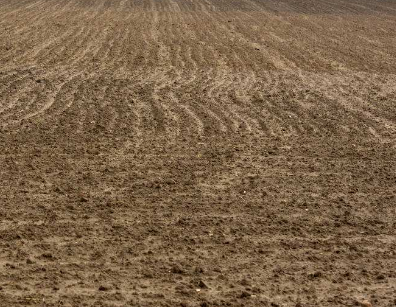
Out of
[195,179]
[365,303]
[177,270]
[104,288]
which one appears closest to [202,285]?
[177,270]

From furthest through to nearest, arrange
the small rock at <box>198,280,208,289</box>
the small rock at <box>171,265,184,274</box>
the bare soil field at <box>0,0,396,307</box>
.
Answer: the small rock at <box>171,265,184,274</box> → the bare soil field at <box>0,0,396,307</box> → the small rock at <box>198,280,208,289</box>

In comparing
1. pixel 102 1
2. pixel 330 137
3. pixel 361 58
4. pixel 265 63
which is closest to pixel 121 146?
pixel 330 137

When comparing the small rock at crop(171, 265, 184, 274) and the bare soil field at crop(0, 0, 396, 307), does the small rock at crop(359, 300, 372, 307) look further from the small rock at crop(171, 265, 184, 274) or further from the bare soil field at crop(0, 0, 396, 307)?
the small rock at crop(171, 265, 184, 274)

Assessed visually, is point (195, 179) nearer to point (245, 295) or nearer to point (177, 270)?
point (177, 270)

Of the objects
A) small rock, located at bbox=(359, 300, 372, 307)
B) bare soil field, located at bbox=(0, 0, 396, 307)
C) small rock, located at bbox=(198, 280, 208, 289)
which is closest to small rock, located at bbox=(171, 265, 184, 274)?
bare soil field, located at bbox=(0, 0, 396, 307)

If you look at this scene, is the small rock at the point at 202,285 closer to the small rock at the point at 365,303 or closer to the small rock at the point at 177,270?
the small rock at the point at 177,270

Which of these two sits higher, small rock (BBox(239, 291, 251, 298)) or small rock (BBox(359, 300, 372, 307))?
small rock (BBox(239, 291, 251, 298))

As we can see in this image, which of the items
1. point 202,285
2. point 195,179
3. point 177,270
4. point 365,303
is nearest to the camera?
point 365,303

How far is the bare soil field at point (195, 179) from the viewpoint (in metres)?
6.92

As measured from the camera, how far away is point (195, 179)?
382 inches

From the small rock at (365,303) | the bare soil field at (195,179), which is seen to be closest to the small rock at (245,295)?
the bare soil field at (195,179)

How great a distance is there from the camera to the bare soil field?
6922 mm

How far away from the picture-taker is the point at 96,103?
13695 mm

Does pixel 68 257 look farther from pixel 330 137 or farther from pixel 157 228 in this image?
pixel 330 137
